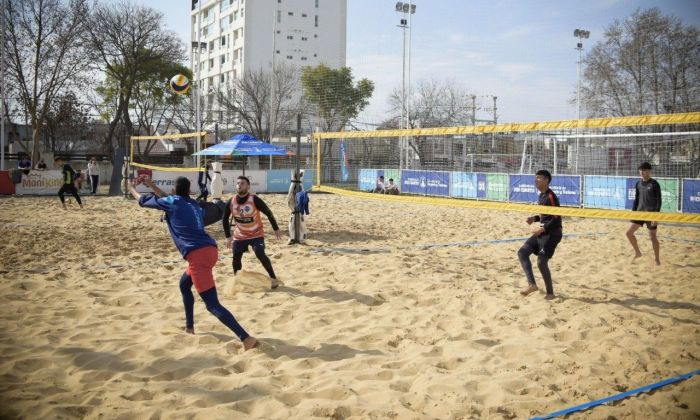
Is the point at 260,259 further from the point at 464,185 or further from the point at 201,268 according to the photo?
the point at 464,185

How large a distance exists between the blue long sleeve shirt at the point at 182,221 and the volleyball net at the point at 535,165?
5.46 meters

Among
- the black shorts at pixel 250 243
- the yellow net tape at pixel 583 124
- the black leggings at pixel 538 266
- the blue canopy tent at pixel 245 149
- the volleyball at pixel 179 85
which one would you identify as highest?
the volleyball at pixel 179 85

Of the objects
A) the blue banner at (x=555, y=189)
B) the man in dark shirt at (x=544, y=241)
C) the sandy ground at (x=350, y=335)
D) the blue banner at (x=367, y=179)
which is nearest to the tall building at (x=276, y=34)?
the blue banner at (x=367, y=179)

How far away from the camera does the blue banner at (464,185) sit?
821 inches

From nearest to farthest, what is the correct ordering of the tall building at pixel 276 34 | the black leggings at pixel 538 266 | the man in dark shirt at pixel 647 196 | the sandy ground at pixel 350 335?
1. the sandy ground at pixel 350 335
2. the black leggings at pixel 538 266
3. the man in dark shirt at pixel 647 196
4. the tall building at pixel 276 34

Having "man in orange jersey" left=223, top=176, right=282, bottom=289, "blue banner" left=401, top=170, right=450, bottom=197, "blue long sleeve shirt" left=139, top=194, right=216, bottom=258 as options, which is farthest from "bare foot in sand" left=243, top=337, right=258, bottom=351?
"blue banner" left=401, top=170, right=450, bottom=197

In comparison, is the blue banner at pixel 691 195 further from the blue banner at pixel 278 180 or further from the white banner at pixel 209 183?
the white banner at pixel 209 183

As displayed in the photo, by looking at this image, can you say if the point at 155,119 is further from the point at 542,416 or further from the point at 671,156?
the point at 542,416

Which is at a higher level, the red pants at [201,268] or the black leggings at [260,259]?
the red pants at [201,268]

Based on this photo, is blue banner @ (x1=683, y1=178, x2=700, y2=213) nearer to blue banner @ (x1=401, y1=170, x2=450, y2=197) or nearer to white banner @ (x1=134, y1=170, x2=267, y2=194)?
blue banner @ (x1=401, y1=170, x2=450, y2=197)

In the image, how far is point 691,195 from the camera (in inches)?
594

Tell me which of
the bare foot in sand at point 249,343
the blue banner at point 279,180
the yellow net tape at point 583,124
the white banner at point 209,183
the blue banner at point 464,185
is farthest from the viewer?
the blue banner at point 279,180

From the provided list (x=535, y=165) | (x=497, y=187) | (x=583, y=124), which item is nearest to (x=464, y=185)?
(x=497, y=187)

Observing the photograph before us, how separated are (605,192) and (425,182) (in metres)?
7.54
